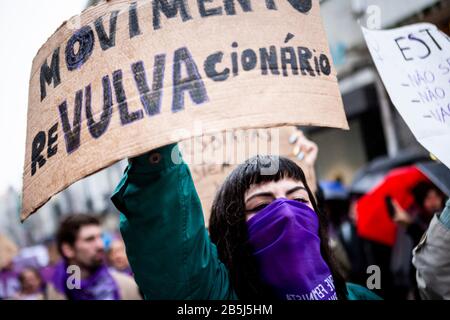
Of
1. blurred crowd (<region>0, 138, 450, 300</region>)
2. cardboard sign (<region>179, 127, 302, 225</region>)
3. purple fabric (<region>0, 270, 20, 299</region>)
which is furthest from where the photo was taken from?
purple fabric (<region>0, 270, 20, 299</region>)

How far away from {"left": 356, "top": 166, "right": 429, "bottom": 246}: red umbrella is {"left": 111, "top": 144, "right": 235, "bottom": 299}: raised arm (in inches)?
101

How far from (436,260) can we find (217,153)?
99cm

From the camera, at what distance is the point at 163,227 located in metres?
1.05

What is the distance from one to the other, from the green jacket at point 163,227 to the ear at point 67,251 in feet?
6.98

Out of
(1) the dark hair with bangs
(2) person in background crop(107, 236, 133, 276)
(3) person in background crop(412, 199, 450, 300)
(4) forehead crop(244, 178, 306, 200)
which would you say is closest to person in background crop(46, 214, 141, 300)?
(2) person in background crop(107, 236, 133, 276)

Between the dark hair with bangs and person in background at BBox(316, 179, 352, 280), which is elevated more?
person in background at BBox(316, 179, 352, 280)

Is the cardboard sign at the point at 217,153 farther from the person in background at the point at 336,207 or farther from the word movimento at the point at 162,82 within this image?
the person in background at the point at 336,207

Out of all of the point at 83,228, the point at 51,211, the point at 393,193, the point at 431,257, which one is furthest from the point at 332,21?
the point at 51,211

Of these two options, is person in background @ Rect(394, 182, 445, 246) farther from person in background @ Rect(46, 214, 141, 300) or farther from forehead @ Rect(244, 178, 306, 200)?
forehead @ Rect(244, 178, 306, 200)

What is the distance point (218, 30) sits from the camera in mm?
Result: 971

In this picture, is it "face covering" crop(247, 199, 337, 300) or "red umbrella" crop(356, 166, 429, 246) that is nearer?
"face covering" crop(247, 199, 337, 300)

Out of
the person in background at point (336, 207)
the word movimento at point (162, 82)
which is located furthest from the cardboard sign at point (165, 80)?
the person in background at point (336, 207)

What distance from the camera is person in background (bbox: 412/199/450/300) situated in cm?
139

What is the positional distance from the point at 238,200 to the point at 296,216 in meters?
0.20
